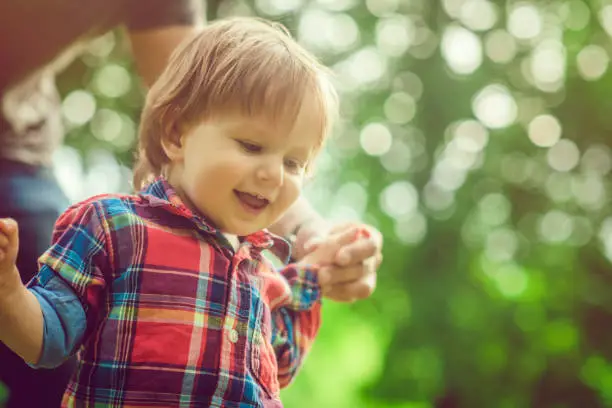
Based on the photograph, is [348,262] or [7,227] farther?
[348,262]

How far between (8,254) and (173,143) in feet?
0.85

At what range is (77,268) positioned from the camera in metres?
0.66

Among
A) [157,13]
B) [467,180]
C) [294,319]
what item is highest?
[467,180]

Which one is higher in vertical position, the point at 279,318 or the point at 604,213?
the point at 604,213

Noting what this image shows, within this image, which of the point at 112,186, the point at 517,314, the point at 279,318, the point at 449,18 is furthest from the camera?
the point at 449,18

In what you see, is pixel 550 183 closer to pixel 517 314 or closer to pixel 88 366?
pixel 517 314

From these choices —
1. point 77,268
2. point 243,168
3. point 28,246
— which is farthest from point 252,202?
point 28,246

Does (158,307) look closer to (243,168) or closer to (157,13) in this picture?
(243,168)

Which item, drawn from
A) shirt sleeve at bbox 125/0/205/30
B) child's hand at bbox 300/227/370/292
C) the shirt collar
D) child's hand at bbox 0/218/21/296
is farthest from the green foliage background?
child's hand at bbox 0/218/21/296

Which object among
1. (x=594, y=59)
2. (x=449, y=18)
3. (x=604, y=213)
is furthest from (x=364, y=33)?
(x=604, y=213)

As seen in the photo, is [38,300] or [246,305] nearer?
[38,300]

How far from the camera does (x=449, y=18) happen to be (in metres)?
4.68

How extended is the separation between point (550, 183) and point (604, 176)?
0.30 metres

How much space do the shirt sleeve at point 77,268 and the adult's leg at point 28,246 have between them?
0.35m
